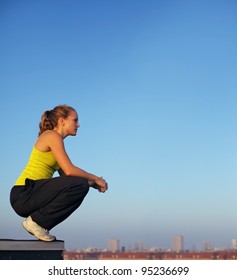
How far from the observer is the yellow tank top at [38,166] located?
3.70m

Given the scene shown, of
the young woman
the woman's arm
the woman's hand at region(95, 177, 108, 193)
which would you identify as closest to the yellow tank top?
the young woman

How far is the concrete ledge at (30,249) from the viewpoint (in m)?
3.64

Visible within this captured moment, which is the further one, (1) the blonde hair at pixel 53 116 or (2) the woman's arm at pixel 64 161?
(1) the blonde hair at pixel 53 116

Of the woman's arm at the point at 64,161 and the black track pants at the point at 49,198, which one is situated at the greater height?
the woman's arm at the point at 64,161

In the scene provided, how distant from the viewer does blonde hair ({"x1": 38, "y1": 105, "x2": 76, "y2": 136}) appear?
12.2 ft

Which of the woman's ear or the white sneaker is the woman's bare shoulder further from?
the white sneaker

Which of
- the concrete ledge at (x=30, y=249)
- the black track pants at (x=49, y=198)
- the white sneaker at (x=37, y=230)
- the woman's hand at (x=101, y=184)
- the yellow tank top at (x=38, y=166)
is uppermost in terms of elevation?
the yellow tank top at (x=38, y=166)

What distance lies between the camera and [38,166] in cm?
371

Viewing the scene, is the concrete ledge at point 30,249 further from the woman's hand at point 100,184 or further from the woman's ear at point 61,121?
the woman's ear at point 61,121

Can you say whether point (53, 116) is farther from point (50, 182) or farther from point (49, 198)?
point (49, 198)

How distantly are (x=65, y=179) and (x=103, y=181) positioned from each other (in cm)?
29

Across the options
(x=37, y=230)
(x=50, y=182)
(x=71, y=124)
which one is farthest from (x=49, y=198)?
(x=71, y=124)

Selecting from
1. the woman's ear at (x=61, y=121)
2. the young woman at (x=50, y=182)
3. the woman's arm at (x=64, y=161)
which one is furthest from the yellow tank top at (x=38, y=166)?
the woman's ear at (x=61, y=121)
